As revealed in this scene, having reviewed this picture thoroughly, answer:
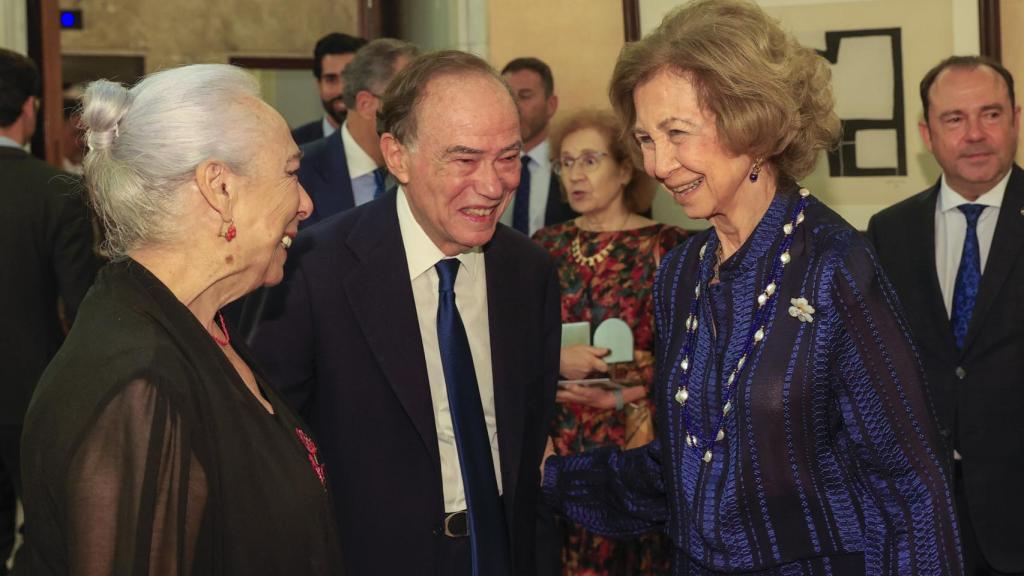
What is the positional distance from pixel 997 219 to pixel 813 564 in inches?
89.2

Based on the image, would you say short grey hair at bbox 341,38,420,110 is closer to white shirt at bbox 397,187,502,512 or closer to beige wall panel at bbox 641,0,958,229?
beige wall panel at bbox 641,0,958,229

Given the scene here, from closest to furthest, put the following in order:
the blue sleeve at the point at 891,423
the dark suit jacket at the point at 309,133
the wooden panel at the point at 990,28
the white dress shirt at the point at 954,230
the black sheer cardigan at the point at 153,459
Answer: the black sheer cardigan at the point at 153,459
the blue sleeve at the point at 891,423
the white dress shirt at the point at 954,230
the wooden panel at the point at 990,28
the dark suit jacket at the point at 309,133

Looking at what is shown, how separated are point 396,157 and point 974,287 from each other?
2.23 m

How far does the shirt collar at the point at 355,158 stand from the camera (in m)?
4.74

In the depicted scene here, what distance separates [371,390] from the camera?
257 centimetres

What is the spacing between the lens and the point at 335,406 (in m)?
2.57

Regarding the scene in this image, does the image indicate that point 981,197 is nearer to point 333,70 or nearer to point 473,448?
point 473,448

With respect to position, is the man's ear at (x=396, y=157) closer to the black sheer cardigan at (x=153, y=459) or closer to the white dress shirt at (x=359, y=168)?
the black sheer cardigan at (x=153, y=459)

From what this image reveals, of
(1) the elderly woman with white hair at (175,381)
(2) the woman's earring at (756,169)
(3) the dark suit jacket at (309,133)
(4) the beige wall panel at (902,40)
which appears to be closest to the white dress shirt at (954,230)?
(4) the beige wall panel at (902,40)

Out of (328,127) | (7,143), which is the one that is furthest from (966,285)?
(7,143)

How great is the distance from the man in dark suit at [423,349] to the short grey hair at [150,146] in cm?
75

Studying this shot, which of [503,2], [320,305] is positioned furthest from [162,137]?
[503,2]

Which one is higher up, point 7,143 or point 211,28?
point 211,28

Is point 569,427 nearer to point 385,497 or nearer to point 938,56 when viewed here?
point 385,497
